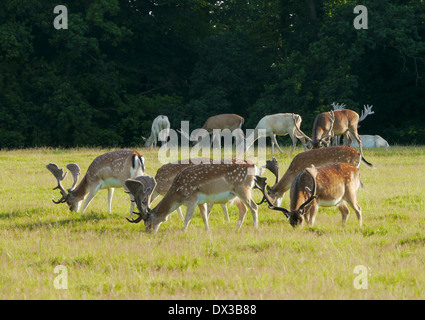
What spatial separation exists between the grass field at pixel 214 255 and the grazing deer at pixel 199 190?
26 cm

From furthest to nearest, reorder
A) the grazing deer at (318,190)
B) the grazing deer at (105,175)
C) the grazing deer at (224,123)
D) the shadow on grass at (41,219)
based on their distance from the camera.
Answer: the grazing deer at (224,123), the grazing deer at (105,175), the shadow on grass at (41,219), the grazing deer at (318,190)

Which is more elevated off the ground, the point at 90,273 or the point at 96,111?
the point at 96,111

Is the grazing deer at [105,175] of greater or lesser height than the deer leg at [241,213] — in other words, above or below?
above

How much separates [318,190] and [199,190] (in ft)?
4.92

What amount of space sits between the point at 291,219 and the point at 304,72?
20.9 meters

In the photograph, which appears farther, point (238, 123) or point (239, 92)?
point (239, 92)

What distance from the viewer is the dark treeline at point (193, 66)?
2659 centimetres

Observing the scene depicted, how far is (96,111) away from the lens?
29.1m

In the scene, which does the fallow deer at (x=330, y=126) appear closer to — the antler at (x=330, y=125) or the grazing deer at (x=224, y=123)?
the antler at (x=330, y=125)

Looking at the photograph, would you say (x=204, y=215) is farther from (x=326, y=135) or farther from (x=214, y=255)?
(x=326, y=135)

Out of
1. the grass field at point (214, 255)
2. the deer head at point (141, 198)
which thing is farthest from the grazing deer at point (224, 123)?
the deer head at point (141, 198)

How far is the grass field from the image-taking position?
529 centimetres

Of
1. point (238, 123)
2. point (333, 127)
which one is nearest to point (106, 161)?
point (333, 127)
